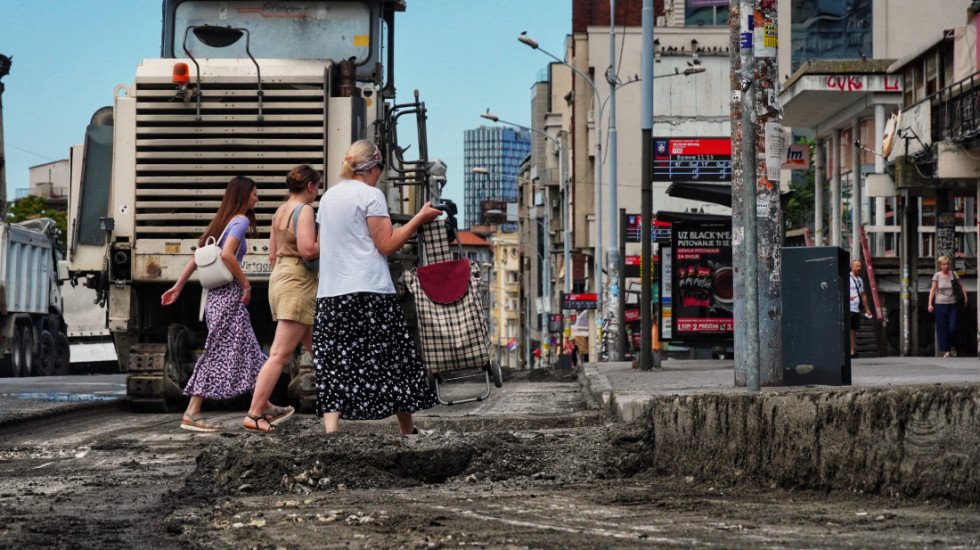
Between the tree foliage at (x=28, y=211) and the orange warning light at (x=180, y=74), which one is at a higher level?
the tree foliage at (x=28, y=211)

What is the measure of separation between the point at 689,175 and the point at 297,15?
19.0 ft

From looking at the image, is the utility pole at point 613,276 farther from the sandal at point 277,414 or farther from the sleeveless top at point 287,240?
the sleeveless top at point 287,240

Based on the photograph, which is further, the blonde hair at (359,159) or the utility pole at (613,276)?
the utility pole at (613,276)

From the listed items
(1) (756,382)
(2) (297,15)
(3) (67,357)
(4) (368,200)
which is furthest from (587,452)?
(3) (67,357)

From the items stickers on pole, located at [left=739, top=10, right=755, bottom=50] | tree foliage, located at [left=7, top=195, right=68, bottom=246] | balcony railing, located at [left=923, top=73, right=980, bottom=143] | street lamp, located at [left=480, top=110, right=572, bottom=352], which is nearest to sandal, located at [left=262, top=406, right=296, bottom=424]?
stickers on pole, located at [left=739, top=10, right=755, bottom=50]

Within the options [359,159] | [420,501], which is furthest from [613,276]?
[420,501]

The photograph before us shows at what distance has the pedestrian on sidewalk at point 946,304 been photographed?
23.1m

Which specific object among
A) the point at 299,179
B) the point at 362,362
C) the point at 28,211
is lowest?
the point at 362,362

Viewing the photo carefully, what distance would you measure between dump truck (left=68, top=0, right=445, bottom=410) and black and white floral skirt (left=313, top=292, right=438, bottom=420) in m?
4.27

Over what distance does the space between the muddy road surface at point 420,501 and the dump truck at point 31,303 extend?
1913 centimetres

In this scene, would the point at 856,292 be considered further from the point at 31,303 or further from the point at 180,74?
the point at 31,303

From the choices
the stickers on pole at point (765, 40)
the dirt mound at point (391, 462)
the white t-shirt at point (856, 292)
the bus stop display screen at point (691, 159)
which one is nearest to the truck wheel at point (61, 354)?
the white t-shirt at point (856, 292)

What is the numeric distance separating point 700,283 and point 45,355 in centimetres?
1620

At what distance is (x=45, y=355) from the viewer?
2975 centimetres
